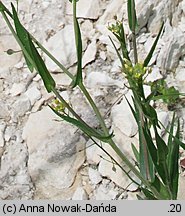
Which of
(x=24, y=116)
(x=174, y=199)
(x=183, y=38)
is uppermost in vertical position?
(x=183, y=38)

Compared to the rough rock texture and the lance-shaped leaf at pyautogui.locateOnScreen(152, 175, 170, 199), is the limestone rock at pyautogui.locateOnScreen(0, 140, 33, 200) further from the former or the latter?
the lance-shaped leaf at pyautogui.locateOnScreen(152, 175, 170, 199)

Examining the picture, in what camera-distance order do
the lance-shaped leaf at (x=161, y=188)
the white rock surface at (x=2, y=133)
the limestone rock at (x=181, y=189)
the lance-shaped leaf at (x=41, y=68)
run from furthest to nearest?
the white rock surface at (x=2, y=133) < the limestone rock at (x=181, y=189) < the lance-shaped leaf at (x=161, y=188) < the lance-shaped leaf at (x=41, y=68)

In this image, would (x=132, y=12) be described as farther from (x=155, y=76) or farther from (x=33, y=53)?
(x=155, y=76)

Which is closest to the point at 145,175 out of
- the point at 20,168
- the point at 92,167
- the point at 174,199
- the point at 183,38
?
the point at 174,199

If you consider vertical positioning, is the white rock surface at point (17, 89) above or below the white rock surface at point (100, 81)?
below

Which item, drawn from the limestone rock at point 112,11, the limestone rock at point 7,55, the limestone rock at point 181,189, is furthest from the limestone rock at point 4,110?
the limestone rock at point 181,189

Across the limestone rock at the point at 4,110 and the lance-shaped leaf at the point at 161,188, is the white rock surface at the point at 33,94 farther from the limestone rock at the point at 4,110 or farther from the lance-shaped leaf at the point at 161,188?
the lance-shaped leaf at the point at 161,188

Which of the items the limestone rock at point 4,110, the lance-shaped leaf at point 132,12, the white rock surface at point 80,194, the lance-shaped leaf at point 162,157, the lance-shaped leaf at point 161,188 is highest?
the lance-shaped leaf at point 132,12

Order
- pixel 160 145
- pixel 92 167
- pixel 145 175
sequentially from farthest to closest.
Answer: pixel 92 167
pixel 145 175
pixel 160 145

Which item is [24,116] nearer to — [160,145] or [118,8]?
[118,8]
